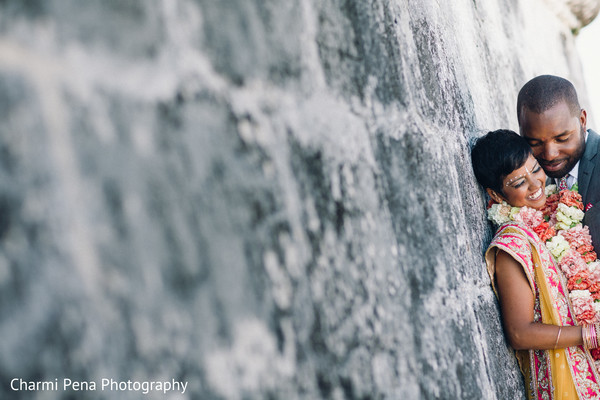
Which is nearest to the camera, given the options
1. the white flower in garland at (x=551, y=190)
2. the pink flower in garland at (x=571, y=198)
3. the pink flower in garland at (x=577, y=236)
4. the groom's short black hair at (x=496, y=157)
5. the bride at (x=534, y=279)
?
the bride at (x=534, y=279)

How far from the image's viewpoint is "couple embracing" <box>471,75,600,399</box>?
1.91 meters

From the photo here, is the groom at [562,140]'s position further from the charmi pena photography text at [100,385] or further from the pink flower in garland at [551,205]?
the charmi pena photography text at [100,385]

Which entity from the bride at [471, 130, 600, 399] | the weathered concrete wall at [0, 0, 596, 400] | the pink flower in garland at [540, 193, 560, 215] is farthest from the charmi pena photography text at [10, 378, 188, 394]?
the pink flower in garland at [540, 193, 560, 215]

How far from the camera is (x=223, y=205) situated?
2.56 feet

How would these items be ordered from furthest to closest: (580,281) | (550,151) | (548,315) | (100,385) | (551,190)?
(551,190) < (550,151) < (580,281) < (548,315) < (100,385)

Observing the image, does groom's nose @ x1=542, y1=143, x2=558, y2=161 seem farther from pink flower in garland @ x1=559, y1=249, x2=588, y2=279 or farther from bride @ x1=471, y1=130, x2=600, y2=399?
pink flower in garland @ x1=559, y1=249, x2=588, y2=279

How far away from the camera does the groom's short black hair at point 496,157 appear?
6.65 feet

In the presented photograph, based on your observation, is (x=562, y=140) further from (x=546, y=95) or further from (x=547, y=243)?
(x=547, y=243)

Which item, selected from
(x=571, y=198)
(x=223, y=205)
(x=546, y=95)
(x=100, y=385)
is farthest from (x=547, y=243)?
(x=100, y=385)

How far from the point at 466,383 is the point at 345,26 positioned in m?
1.02

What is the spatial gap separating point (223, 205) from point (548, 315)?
1.69 m

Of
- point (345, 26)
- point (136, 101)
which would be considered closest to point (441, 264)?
point (345, 26)

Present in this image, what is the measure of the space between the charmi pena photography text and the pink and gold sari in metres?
1.55

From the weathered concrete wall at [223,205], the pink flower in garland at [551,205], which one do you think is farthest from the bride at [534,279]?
the weathered concrete wall at [223,205]
